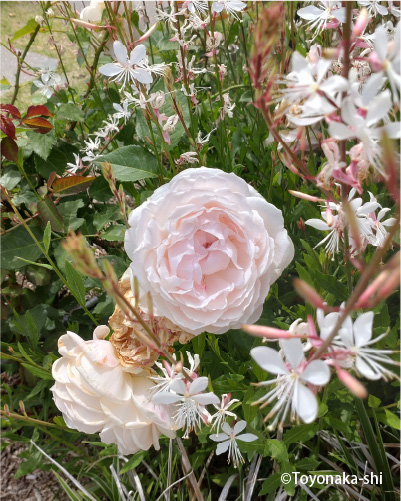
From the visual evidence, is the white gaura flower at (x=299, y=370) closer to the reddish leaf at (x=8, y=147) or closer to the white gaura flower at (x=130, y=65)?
the white gaura flower at (x=130, y=65)

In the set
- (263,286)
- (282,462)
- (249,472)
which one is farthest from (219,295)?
(249,472)

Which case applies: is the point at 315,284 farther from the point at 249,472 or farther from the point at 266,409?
the point at 249,472

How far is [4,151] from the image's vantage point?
1036mm

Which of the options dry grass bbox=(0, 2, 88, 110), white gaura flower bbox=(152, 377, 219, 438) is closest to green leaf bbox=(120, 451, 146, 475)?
white gaura flower bbox=(152, 377, 219, 438)

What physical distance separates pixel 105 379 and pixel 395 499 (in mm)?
539

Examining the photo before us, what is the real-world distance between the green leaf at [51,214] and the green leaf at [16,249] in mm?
68

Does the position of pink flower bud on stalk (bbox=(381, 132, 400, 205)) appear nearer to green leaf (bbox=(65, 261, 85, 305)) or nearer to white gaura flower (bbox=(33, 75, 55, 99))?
green leaf (bbox=(65, 261, 85, 305))

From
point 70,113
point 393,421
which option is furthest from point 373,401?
Result: point 70,113

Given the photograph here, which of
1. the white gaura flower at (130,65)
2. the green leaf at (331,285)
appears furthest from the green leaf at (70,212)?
the green leaf at (331,285)

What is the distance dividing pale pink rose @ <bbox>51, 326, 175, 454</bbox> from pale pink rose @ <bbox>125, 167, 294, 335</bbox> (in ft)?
0.38

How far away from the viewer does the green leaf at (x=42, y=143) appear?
3.80 ft

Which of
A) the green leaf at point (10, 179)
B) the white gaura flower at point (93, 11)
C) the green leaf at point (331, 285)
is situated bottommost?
the green leaf at point (331, 285)

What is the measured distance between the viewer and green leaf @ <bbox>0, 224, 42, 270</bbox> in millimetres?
1080

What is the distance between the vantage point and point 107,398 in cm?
68
